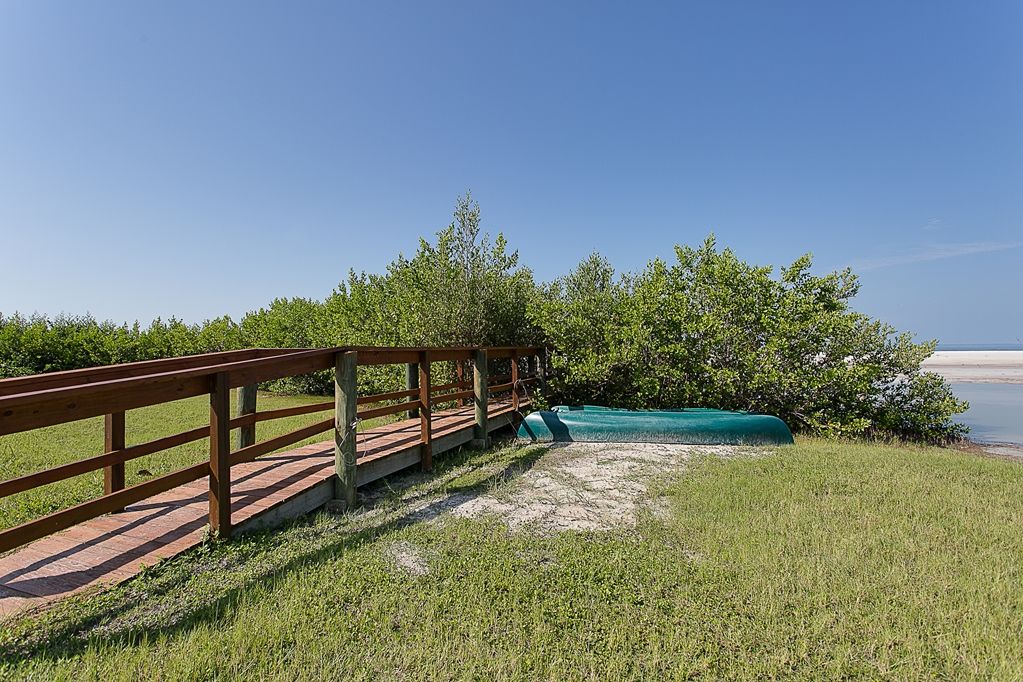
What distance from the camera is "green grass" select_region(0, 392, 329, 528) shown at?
3.79 meters

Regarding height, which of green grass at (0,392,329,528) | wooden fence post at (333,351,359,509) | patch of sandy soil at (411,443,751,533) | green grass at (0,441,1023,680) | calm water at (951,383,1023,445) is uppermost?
wooden fence post at (333,351,359,509)

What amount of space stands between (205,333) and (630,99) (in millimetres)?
17309

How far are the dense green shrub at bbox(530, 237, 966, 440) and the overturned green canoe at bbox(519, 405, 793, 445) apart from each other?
1.41m

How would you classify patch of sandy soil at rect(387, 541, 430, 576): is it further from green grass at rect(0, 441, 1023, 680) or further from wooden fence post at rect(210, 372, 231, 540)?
wooden fence post at rect(210, 372, 231, 540)

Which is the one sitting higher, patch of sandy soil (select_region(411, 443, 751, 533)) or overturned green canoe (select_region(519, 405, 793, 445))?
overturned green canoe (select_region(519, 405, 793, 445))

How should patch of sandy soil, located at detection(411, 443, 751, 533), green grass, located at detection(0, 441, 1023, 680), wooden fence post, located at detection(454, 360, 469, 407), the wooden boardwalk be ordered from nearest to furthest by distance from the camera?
green grass, located at detection(0, 441, 1023, 680) → the wooden boardwalk → patch of sandy soil, located at detection(411, 443, 751, 533) → wooden fence post, located at detection(454, 360, 469, 407)

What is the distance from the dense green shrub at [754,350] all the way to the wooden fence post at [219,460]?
662cm

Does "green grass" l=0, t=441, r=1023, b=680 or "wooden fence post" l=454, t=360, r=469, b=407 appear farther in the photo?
"wooden fence post" l=454, t=360, r=469, b=407

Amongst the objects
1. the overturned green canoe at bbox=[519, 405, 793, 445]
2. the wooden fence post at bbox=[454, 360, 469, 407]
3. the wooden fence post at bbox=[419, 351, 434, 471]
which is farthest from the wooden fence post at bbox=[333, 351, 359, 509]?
the overturned green canoe at bbox=[519, 405, 793, 445]

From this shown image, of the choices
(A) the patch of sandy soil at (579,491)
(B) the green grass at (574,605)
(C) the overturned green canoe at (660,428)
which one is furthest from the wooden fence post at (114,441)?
(C) the overturned green canoe at (660,428)

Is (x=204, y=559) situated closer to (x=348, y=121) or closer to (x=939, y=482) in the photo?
(x=939, y=482)

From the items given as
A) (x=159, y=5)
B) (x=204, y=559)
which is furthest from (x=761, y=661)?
(x=159, y=5)

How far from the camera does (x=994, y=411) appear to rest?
41.2 ft

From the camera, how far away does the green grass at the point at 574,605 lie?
1.88 meters
